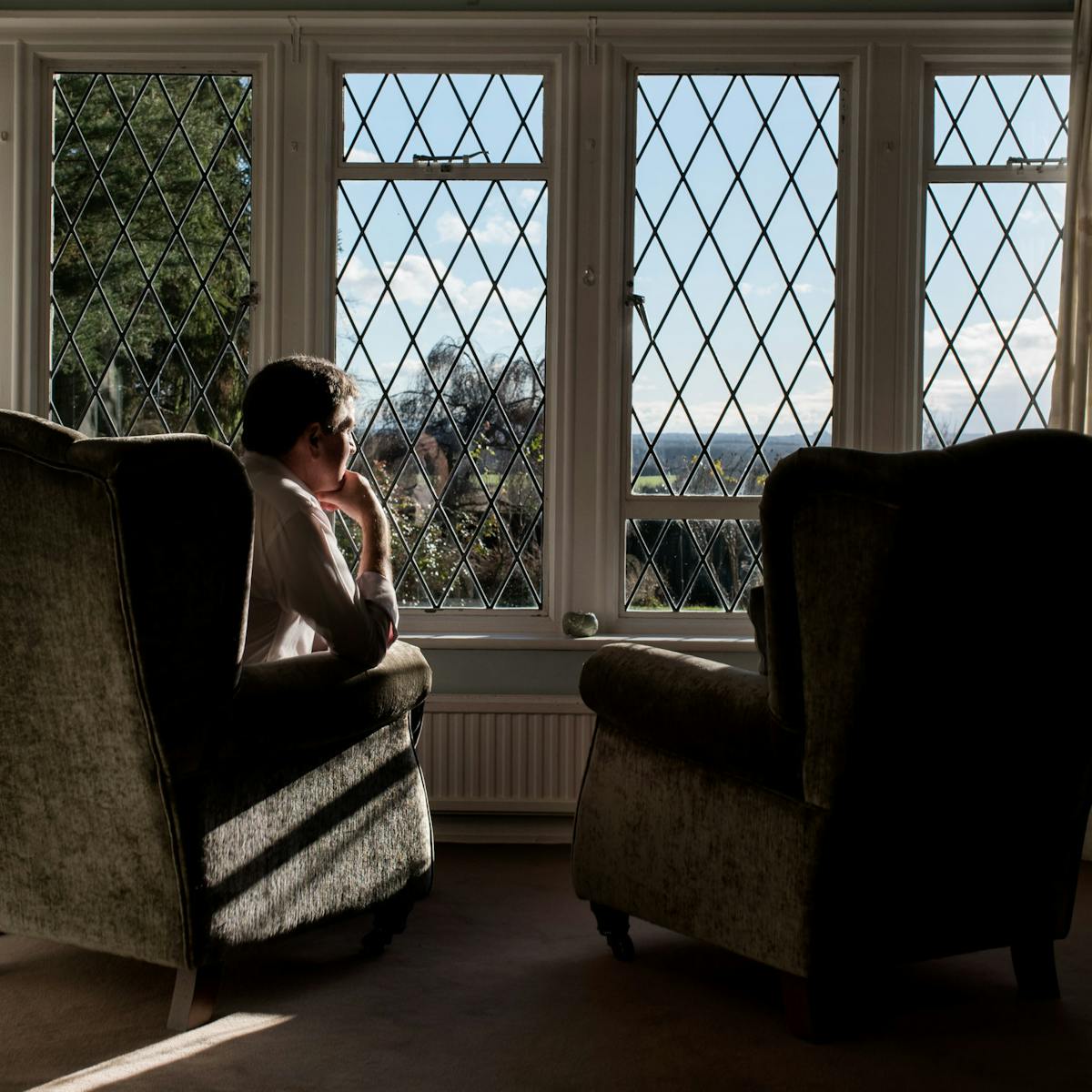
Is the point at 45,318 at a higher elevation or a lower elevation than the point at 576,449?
higher

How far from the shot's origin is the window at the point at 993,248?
11.8 feet

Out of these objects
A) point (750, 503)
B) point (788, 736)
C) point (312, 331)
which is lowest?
point (788, 736)

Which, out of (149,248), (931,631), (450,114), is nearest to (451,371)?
(450,114)

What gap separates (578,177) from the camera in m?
3.54

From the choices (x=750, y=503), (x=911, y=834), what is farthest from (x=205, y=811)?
(x=750, y=503)

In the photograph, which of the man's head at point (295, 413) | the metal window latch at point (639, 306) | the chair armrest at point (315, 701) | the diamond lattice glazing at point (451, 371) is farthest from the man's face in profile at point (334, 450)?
the metal window latch at point (639, 306)

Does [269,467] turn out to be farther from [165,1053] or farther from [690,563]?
[690,563]

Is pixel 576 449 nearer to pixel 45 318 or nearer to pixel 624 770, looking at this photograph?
pixel 624 770

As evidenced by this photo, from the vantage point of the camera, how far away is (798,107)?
3592mm

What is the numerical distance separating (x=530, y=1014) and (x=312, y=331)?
2.18m

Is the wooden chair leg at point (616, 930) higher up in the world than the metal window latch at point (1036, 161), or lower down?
lower down

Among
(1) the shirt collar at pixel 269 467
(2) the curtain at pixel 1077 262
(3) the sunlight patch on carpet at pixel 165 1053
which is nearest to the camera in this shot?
(3) the sunlight patch on carpet at pixel 165 1053

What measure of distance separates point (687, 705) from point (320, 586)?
704 millimetres

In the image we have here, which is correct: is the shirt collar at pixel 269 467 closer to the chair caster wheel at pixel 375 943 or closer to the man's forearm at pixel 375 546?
the man's forearm at pixel 375 546
